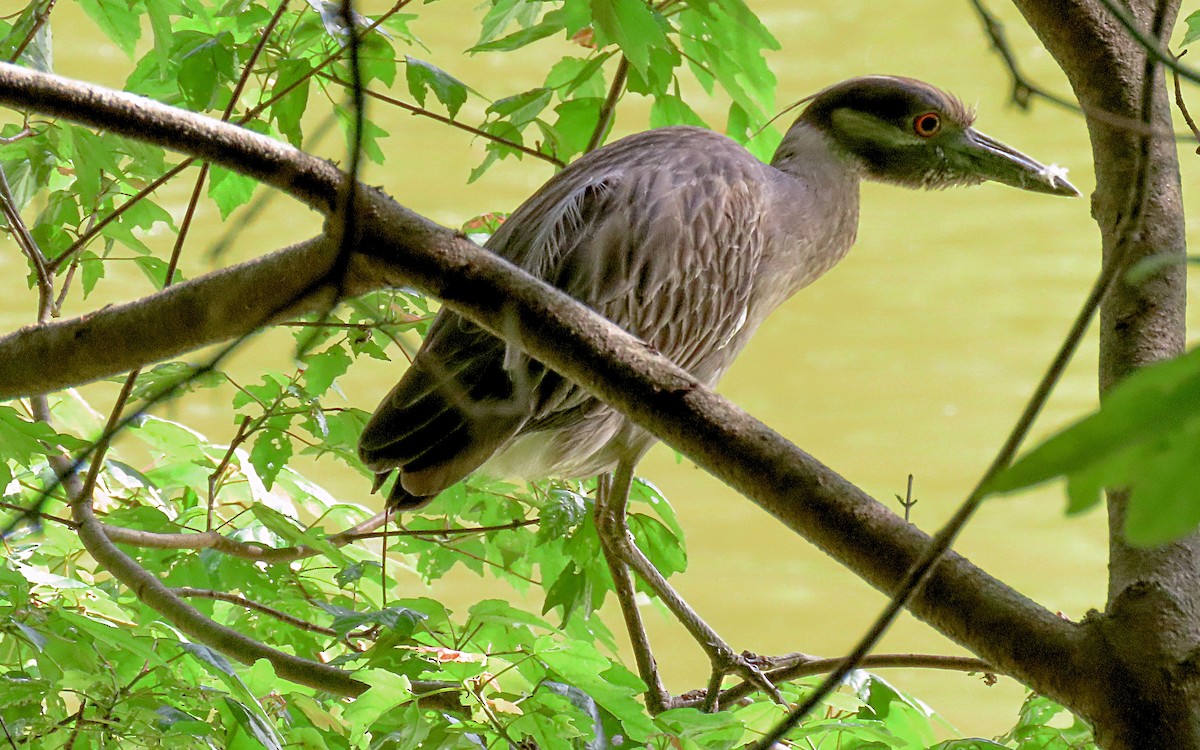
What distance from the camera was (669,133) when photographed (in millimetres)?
1284

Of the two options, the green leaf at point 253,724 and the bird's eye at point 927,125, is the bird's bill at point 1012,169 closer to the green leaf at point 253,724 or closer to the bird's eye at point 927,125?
the bird's eye at point 927,125

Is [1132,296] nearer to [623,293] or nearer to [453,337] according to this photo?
[623,293]

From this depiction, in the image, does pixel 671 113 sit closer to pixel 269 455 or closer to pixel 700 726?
pixel 269 455

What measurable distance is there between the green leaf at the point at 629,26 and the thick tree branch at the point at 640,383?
1.11ft

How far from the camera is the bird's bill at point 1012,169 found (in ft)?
4.22

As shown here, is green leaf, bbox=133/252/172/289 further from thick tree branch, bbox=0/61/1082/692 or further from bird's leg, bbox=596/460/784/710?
thick tree branch, bbox=0/61/1082/692

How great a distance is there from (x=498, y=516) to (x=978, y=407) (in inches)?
84.3

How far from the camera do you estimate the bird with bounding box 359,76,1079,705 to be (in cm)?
110

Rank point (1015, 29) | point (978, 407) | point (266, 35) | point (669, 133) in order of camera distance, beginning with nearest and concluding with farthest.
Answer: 1. point (266, 35)
2. point (669, 133)
3. point (1015, 29)
4. point (978, 407)

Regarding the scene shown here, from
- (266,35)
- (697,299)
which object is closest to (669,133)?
(697,299)

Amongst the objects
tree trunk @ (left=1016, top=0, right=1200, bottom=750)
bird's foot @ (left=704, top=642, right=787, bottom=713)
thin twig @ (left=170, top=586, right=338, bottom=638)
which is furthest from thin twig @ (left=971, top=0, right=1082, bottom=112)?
thin twig @ (left=170, top=586, right=338, bottom=638)

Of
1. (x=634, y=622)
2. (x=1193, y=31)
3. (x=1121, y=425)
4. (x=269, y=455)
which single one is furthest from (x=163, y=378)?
(x=1121, y=425)

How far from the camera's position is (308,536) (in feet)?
3.66

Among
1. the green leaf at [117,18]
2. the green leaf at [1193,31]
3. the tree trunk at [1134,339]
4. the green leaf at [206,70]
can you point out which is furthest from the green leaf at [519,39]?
the green leaf at [1193,31]
